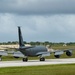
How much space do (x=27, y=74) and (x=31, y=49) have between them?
36618 mm

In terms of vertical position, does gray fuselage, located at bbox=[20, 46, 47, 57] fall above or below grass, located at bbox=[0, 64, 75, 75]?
above

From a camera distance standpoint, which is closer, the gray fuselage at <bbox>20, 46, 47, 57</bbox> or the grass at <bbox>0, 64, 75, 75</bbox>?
the grass at <bbox>0, 64, 75, 75</bbox>

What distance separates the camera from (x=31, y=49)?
77312 millimetres

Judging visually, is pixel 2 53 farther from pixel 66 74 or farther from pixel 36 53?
pixel 66 74

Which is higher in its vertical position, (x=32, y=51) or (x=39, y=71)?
(x=32, y=51)

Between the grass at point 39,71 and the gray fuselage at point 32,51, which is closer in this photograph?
the grass at point 39,71

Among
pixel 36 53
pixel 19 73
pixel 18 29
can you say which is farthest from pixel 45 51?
pixel 19 73

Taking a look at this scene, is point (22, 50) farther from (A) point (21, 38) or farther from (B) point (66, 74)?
(B) point (66, 74)

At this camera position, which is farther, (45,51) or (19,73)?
(45,51)

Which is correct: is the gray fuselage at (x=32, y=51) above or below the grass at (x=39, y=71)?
above

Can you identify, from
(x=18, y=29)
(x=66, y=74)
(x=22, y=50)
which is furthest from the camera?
(x=18, y=29)

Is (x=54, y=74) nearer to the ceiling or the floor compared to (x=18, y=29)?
nearer to the floor

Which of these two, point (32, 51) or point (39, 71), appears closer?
point (39, 71)

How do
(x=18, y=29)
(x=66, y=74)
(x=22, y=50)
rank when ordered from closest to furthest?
(x=66, y=74), (x=22, y=50), (x=18, y=29)
